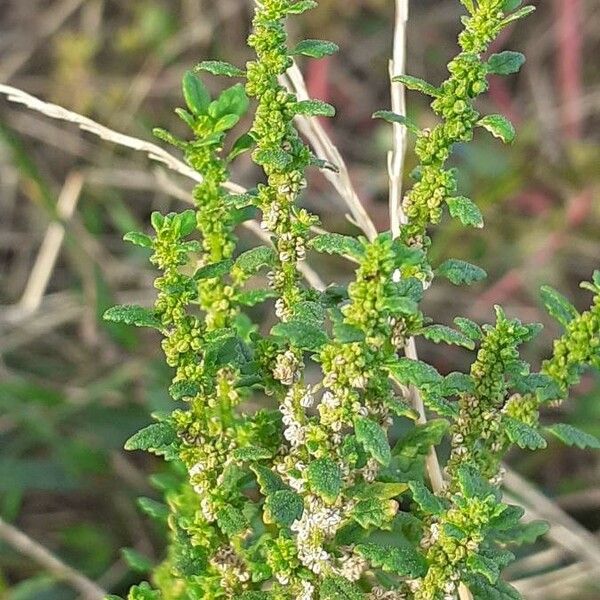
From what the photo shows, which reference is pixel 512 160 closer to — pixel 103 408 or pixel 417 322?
pixel 103 408

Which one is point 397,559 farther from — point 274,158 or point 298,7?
point 298,7

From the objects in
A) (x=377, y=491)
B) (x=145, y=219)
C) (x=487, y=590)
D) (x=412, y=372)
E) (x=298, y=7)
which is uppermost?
(x=145, y=219)

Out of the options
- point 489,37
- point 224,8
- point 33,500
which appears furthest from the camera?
point 224,8

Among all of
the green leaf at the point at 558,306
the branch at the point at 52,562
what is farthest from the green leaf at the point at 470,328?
the branch at the point at 52,562

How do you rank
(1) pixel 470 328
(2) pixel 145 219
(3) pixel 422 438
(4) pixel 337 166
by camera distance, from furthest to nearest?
(2) pixel 145 219 < (4) pixel 337 166 < (3) pixel 422 438 < (1) pixel 470 328

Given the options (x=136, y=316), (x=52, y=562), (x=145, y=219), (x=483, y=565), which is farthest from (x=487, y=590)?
(x=145, y=219)

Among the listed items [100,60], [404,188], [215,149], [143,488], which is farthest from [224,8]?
[215,149]

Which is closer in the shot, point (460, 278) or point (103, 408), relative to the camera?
point (460, 278)
